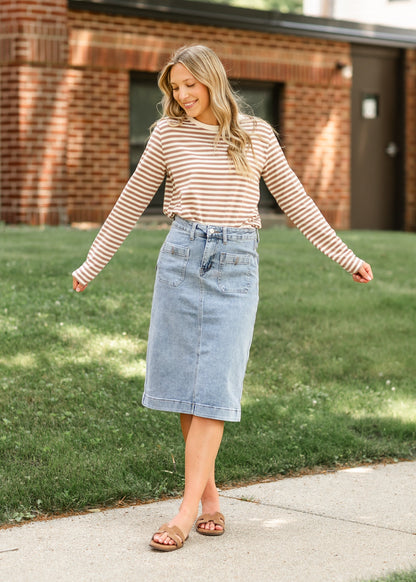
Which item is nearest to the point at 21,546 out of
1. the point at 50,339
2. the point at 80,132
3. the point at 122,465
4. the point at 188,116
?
the point at 122,465

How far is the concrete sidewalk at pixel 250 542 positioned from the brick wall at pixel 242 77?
9.02 metres

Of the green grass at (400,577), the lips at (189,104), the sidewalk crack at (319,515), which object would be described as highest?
the lips at (189,104)

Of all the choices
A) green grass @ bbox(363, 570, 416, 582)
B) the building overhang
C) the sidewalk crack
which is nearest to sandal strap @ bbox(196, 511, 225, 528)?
the sidewalk crack

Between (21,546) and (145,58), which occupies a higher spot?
(145,58)

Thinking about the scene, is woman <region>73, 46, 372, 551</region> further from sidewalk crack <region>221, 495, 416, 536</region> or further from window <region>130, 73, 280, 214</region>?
window <region>130, 73, 280, 214</region>

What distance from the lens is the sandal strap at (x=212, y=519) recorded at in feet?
12.8

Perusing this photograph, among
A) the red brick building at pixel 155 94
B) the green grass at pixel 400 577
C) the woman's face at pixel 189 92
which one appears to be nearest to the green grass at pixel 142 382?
the green grass at pixel 400 577

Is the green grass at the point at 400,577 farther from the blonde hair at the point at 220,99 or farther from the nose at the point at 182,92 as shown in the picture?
the nose at the point at 182,92

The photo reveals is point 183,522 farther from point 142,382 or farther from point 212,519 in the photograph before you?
point 142,382

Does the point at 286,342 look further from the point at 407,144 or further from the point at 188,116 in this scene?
the point at 407,144

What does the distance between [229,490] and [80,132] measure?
29.6 ft

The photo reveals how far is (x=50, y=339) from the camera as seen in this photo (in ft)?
20.6

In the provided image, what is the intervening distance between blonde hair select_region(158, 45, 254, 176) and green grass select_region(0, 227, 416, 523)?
1661mm

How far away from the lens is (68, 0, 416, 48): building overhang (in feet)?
42.5
